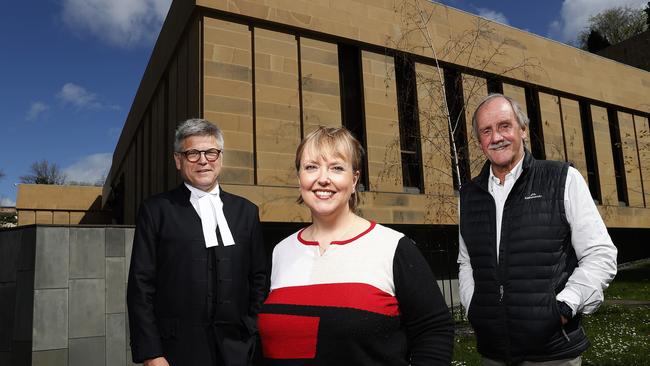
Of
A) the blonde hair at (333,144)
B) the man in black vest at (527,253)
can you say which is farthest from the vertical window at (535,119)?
the blonde hair at (333,144)

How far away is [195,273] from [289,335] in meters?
1.38

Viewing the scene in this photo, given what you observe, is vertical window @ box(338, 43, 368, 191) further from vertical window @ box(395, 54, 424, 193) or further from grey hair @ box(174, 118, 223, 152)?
grey hair @ box(174, 118, 223, 152)

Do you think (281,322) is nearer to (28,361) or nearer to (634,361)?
(28,361)

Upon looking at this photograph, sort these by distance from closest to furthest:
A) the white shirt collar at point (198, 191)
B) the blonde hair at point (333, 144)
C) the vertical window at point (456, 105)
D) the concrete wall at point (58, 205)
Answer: the blonde hair at point (333, 144) < the white shirt collar at point (198, 191) < the vertical window at point (456, 105) < the concrete wall at point (58, 205)

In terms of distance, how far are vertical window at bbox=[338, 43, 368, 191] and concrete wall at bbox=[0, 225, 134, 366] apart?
6389 millimetres

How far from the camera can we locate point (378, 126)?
11.4 meters

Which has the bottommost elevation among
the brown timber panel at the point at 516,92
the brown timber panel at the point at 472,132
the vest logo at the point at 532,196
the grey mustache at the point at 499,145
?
the vest logo at the point at 532,196

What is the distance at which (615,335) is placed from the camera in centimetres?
789

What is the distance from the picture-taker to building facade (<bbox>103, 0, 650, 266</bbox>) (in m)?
9.59

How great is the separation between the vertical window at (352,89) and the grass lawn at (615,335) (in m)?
5.06

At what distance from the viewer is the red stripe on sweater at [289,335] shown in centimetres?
175

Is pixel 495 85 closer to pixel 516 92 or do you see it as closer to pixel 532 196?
pixel 516 92

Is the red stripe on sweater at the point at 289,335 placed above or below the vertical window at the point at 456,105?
below

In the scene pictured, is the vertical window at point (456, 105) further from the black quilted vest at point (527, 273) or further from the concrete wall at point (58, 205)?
the concrete wall at point (58, 205)
